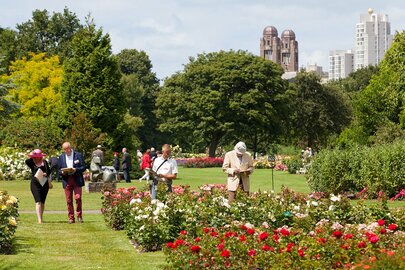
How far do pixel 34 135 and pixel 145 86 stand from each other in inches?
1966

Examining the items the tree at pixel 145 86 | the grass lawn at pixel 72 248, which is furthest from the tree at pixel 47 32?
the grass lawn at pixel 72 248

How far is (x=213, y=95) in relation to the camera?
7112 cm

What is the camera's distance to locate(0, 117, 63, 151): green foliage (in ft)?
132

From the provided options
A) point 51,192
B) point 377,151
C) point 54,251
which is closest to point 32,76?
point 51,192

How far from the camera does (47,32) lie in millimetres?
73125

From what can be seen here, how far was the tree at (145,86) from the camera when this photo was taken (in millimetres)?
88688

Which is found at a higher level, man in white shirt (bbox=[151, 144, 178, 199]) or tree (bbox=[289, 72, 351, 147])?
tree (bbox=[289, 72, 351, 147])

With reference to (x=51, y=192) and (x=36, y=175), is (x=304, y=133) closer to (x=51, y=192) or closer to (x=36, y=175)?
(x=51, y=192)

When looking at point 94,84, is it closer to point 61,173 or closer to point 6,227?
point 61,173

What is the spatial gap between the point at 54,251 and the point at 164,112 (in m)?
62.8

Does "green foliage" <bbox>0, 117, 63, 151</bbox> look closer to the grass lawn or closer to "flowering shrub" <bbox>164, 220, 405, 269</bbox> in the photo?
the grass lawn

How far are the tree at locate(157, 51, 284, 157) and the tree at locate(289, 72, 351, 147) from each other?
6837 mm

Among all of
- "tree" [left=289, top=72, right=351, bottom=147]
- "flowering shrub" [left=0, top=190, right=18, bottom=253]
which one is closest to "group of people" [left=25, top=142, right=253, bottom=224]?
"flowering shrub" [left=0, top=190, right=18, bottom=253]

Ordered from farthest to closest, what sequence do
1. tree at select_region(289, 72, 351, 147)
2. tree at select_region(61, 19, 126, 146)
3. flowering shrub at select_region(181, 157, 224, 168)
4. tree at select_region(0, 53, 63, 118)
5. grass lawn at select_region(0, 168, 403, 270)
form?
tree at select_region(289, 72, 351, 147) → flowering shrub at select_region(181, 157, 224, 168) → tree at select_region(0, 53, 63, 118) → tree at select_region(61, 19, 126, 146) → grass lawn at select_region(0, 168, 403, 270)
